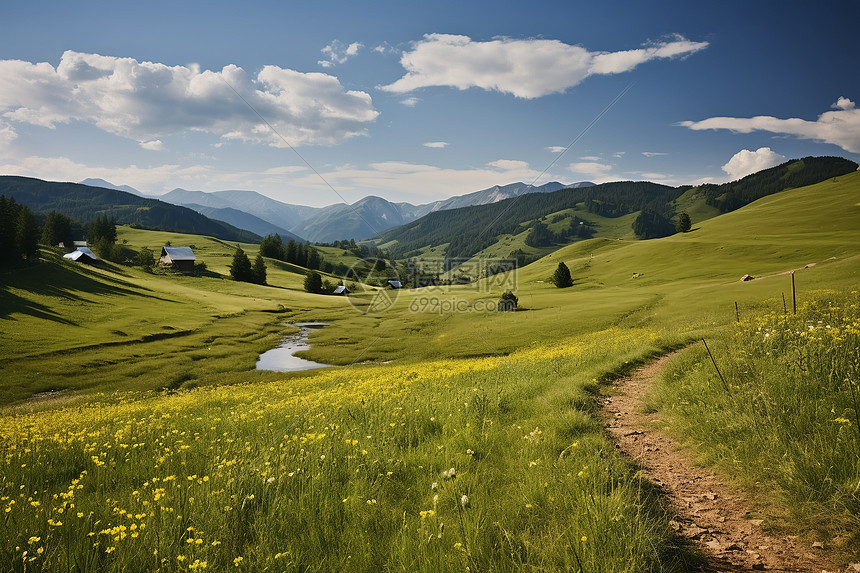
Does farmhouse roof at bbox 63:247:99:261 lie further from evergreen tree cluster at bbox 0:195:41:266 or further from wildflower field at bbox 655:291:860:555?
wildflower field at bbox 655:291:860:555

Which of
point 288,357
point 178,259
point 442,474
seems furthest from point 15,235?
point 442,474

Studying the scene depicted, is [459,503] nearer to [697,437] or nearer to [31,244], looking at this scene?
[697,437]

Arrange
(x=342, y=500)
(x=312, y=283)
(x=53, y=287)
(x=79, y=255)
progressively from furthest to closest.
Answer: (x=312, y=283) → (x=79, y=255) → (x=53, y=287) → (x=342, y=500)

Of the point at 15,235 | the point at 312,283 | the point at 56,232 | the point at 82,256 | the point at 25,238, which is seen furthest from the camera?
the point at 56,232

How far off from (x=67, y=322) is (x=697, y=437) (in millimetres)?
65143

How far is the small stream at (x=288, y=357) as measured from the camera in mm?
38719

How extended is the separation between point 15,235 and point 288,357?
63.4 meters

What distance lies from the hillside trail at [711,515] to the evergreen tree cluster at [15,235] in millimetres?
93376

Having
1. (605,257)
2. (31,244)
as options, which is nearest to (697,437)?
(31,244)

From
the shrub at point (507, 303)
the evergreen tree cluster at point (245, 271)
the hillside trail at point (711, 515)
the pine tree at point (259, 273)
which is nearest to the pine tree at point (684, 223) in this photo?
the shrub at point (507, 303)

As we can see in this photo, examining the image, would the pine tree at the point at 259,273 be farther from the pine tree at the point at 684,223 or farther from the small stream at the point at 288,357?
the pine tree at the point at 684,223

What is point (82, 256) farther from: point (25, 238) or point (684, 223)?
point (684, 223)

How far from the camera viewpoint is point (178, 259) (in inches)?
4500

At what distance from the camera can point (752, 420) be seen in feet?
20.7
